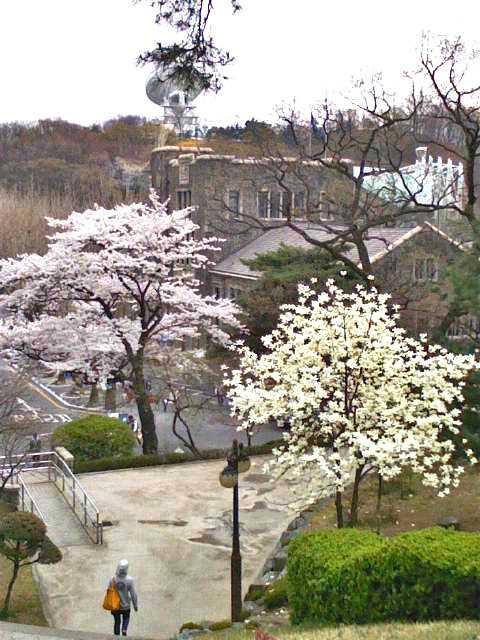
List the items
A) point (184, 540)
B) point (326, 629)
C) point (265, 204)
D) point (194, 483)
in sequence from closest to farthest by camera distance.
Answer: point (326, 629), point (184, 540), point (194, 483), point (265, 204)

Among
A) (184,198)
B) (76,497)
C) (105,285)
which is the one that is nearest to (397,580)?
(76,497)

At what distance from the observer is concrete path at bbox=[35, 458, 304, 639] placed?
12.4 m

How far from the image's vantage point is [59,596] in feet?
42.5

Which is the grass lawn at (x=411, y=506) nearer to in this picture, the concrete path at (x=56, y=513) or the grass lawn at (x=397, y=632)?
the concrete path at (x=56, y=513)

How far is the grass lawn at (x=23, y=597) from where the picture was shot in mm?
12164

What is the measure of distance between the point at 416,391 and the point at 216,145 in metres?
58.3

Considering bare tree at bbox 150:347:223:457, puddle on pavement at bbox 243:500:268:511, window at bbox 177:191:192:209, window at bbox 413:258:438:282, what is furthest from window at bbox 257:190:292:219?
puddle on pavement at bbox 243:500:268:511

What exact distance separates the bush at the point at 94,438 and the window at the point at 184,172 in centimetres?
2735

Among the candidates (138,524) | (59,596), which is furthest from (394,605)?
(138,524)

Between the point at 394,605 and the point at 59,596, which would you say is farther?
the point at 59,596

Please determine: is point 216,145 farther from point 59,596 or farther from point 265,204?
point 59,596

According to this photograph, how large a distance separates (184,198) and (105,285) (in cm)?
2558

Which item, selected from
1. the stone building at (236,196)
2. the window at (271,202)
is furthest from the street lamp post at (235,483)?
the window at (271,202)

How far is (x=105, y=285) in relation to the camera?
76.5ft
